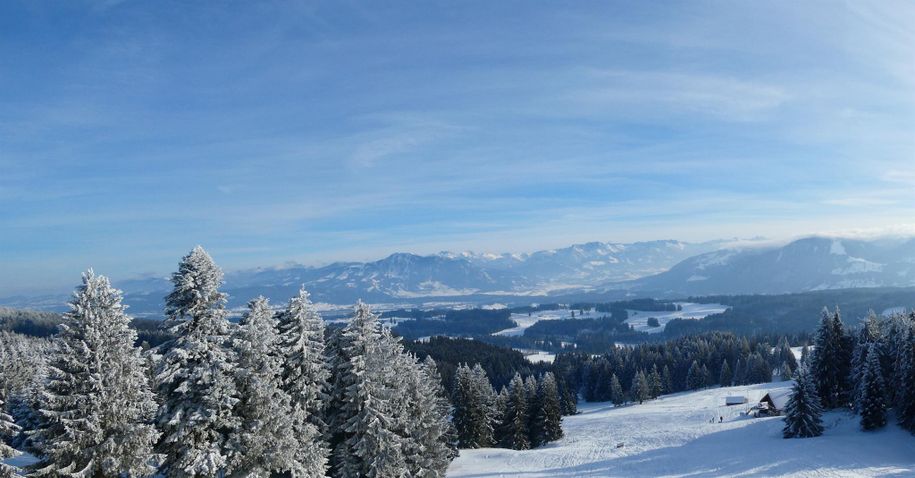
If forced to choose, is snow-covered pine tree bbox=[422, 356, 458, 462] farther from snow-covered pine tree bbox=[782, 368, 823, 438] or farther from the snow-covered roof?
the snow-covered roof

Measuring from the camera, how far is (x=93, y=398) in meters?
23.1

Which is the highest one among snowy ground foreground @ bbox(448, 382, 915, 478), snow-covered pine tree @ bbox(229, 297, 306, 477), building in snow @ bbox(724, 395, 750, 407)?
snow-covered pine tree @ bbox(229, 297, 306, 477)

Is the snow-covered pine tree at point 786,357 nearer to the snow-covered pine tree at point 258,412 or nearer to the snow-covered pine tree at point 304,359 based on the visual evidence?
the snow-covered pine tree at point 304,359

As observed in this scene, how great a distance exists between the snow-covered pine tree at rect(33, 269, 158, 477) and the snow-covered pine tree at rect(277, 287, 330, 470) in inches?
286

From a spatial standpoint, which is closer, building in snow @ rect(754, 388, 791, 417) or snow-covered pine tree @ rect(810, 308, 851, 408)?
snow-covered pine tree @ rect(810, 308, 851, 408)

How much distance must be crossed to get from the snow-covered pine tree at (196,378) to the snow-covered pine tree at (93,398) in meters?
1.08

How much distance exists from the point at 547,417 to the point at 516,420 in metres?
4.71

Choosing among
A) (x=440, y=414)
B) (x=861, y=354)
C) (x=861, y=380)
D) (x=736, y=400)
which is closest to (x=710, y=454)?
(x=861, y=380)

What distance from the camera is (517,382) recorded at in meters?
69.6

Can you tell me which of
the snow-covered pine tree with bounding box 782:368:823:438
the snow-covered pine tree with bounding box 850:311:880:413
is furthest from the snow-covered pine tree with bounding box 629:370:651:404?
the snow-covered pine tree with bounding box 782:368:823:438

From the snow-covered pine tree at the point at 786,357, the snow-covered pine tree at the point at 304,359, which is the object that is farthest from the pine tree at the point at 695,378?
the snow-covered pine tree at the point at 304,359

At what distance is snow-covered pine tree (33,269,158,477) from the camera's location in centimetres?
2289

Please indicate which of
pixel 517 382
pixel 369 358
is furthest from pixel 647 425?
pixel 369 358

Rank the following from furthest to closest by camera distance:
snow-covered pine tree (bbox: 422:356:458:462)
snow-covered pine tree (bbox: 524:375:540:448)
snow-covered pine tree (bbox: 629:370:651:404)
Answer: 1. snow-covered pine tree (bbox: 629:370:651:404)
2. snow-covered pine tree (bbox: 524:375:540:448)
3. snow-covered pine tree (bbox: 422:356:458:462)
